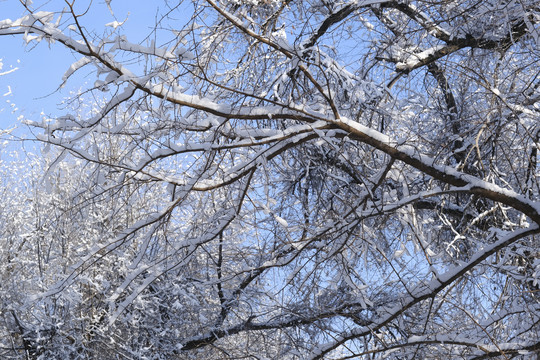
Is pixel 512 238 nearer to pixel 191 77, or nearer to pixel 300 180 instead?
pixel 191 77

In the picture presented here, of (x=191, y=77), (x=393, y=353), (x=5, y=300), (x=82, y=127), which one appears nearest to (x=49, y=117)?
(x=82, y=127)

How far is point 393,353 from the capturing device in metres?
4.25

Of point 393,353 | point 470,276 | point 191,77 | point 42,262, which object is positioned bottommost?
point 393,353

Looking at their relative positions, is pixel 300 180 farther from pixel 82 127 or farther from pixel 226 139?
pixel 82 127

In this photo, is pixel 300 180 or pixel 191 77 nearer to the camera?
pixel 191 77

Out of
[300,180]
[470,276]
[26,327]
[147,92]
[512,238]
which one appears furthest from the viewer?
[26,327]

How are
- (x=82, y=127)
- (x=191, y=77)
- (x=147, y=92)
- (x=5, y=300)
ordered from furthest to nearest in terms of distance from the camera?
(x=5, y=300) → (x=191, y=77) → (x=82, y=127) → (x=147, y=92)

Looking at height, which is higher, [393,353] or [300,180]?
[300,180]

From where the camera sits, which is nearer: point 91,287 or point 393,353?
point 393,353

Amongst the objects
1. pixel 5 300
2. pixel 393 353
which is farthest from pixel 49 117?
pixel 5 300

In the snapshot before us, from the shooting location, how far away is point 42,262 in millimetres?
9023

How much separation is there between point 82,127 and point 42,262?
6265 mm

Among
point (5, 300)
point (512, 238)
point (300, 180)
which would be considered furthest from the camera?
point (5, 300)

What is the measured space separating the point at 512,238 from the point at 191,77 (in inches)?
88.1
